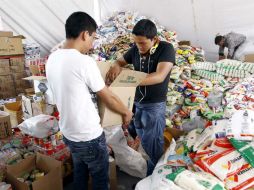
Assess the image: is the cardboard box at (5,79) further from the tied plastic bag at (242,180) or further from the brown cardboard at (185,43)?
the tied plastic bag at (242,180)

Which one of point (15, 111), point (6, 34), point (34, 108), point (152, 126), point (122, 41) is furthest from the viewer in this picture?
point (6, 34)

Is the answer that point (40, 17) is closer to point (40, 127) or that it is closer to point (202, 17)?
point (202, 17)

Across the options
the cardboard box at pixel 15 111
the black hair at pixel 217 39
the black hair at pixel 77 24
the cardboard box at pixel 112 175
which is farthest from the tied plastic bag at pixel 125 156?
the black hair at pixel 217 39

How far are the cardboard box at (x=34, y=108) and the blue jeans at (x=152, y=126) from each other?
1113 mm

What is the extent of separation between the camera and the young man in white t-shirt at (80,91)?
1.15 metres

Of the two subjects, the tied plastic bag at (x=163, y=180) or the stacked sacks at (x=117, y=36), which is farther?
the stacked sacks at (x=117, y=36)

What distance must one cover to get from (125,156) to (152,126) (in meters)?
0.40

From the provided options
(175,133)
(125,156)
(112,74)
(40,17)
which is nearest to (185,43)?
(175,133)

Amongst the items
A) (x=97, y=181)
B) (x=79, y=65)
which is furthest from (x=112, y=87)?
(x=97, y=181)

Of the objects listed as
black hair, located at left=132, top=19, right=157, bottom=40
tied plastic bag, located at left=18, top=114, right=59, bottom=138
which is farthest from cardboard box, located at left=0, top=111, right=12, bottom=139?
black hair, located at left=132, top=19, right=157, bottom=40

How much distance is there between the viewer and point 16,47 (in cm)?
389

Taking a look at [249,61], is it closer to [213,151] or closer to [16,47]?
[213,151]

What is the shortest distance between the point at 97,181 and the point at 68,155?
717 mm

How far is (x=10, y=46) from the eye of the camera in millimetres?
3824
